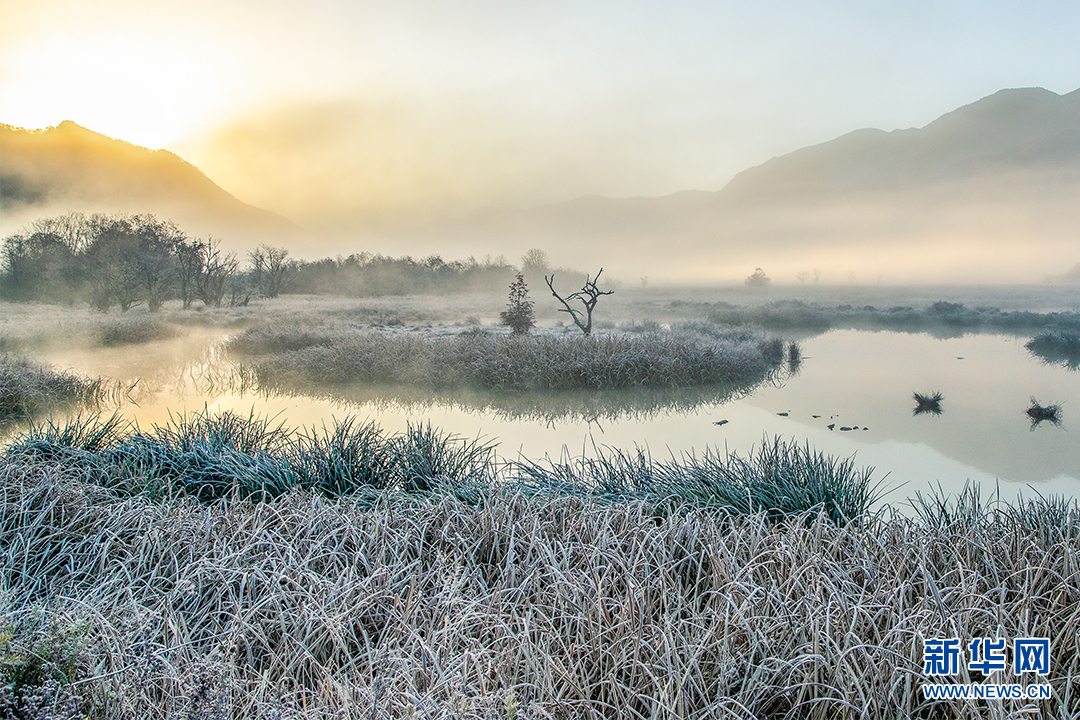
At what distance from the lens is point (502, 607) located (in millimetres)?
2158

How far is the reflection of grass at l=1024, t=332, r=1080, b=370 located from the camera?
29.6ft

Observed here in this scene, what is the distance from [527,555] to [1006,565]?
6.74 ft

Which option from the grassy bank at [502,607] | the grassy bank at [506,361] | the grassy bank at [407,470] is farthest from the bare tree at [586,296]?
the grassy bank at [502,607]

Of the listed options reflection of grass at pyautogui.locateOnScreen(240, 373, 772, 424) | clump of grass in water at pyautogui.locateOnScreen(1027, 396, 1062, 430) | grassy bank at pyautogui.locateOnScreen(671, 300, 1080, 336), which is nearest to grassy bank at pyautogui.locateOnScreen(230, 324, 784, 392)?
reflection of grass at pyautogui.locateOnScreen(240, 373, 772, 424)

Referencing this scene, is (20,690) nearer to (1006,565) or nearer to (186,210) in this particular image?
(1006,565)

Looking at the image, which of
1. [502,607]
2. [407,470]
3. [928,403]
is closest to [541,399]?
[407,470]

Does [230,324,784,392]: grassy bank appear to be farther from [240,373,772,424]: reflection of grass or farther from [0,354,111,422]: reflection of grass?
[0,354,111,422]: reflection of grass

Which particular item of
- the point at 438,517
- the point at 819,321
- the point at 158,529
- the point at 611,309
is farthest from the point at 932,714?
the point at 819,321

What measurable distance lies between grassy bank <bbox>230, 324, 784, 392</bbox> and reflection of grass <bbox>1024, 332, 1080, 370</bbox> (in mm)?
4028

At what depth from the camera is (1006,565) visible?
2578mm

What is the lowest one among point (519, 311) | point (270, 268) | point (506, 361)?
point (506, 361)

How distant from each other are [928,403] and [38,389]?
10159 millimetres

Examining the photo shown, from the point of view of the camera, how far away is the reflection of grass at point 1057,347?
9036 mm

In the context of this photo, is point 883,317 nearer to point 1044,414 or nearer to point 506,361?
point 1044,414
